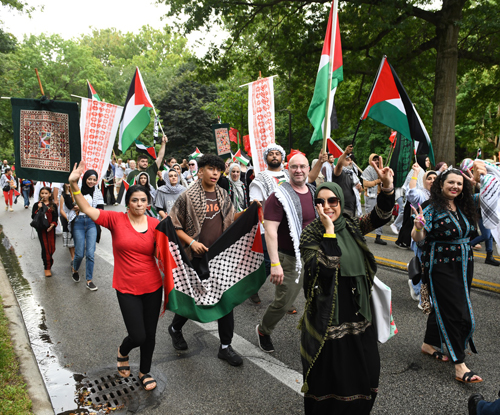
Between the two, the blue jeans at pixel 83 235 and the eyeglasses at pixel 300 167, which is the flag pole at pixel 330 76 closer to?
the eyeglasses at pixel 300 167

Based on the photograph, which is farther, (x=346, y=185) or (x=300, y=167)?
(x=346, y=185)

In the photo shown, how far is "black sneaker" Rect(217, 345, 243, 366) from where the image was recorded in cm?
406

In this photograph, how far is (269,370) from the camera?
156 inches

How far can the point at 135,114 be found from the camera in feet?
22.9

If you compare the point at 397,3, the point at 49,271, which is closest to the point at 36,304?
the point at 49,271

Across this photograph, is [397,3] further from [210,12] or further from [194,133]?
[194,133]

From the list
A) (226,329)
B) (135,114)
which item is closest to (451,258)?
(226,329)

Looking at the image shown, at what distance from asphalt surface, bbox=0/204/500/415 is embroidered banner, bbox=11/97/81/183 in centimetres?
197

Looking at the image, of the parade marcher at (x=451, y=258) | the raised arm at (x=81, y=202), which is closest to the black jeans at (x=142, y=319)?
the raised arm at (x=81, y=202)

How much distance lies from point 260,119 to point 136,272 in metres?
3.81

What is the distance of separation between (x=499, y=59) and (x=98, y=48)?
73922 millimetres

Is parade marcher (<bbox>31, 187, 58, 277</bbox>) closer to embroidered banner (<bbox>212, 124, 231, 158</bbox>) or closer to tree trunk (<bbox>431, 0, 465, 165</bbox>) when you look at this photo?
embroidered banner (<bbox>212, 124, 231, 158</bbox>)

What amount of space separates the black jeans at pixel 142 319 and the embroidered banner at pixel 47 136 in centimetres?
164

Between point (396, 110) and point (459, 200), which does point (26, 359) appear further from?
point (396, 110)
